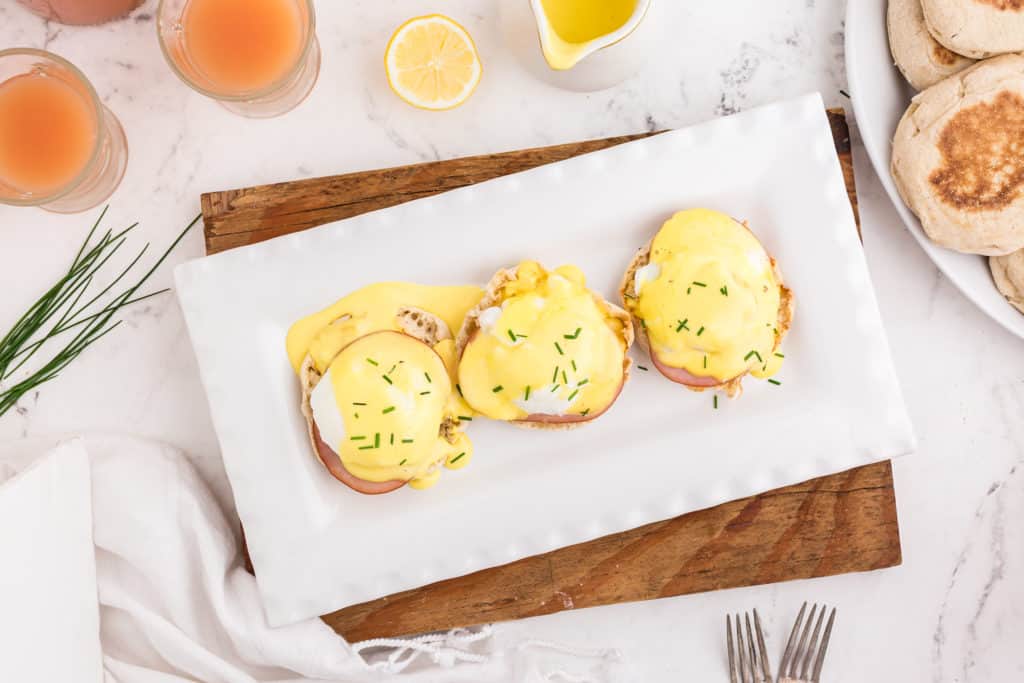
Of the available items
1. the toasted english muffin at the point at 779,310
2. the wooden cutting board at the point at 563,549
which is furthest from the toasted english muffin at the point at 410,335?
the toasted english muffin at the point at 779,310

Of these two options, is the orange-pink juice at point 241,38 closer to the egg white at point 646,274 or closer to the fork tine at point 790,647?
the egg white at point 646,274

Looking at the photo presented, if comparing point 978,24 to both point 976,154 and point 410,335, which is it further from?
point 410,335

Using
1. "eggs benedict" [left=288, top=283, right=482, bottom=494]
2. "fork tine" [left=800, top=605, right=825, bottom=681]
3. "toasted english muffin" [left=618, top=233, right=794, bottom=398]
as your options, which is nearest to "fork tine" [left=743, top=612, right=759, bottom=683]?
"fork tine" [left=800, top=605, right=825, bottom=681]

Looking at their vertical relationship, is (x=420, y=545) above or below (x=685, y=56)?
below

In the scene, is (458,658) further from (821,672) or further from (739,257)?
(739,257)

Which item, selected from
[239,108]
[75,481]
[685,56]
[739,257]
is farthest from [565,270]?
[75,481]

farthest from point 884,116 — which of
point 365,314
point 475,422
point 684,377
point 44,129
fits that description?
point 44,129

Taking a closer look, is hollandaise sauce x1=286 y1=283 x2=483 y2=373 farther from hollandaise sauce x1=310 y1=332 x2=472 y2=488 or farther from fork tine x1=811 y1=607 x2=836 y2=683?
fork tine x1=811 y1=607 x2=836 y2=683
